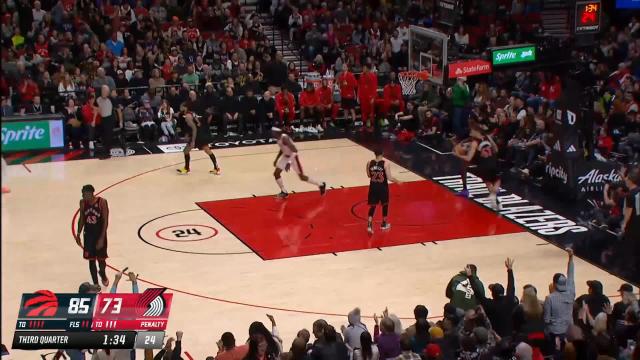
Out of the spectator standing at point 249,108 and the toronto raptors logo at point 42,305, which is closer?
the toronto raptors logo at point 42,305

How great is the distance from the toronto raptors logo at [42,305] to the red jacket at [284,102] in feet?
59.8

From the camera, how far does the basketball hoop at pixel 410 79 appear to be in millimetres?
28500

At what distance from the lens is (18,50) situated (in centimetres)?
2775

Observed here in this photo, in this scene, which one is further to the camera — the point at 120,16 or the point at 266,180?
the point at 120,16

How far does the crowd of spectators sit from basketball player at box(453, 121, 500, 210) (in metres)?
7.00

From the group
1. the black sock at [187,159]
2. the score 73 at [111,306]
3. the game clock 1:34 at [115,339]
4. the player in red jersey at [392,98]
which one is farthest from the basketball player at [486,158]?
the game clock 1:34 at [115,339]

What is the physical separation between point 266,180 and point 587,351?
1266 centimetres

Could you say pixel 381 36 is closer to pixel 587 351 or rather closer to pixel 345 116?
pixel 345 116

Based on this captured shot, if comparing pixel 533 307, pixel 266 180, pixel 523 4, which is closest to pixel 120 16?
pixel 266 180

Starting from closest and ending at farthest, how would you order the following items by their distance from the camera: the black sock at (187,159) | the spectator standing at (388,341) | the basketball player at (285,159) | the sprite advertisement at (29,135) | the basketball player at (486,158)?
the sprite advertisement at (29,135), the spectator standing at (388,341), the basketball player at (486,158), the basketball player at (285,159), the black sock at (187,159)

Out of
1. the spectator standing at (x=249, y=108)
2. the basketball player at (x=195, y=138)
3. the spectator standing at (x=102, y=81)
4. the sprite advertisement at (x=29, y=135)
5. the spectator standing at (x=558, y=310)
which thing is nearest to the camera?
the sprite advertisement at (x=29, y=135)

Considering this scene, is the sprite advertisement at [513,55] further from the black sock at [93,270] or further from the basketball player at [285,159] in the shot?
the black sock at [93,270]

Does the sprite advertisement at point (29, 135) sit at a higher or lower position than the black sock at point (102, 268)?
higher

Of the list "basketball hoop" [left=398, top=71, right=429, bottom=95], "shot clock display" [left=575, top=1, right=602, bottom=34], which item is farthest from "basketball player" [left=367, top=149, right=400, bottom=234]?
"basketball hoop" [left=398, top=71, right=429, bottom=95]
